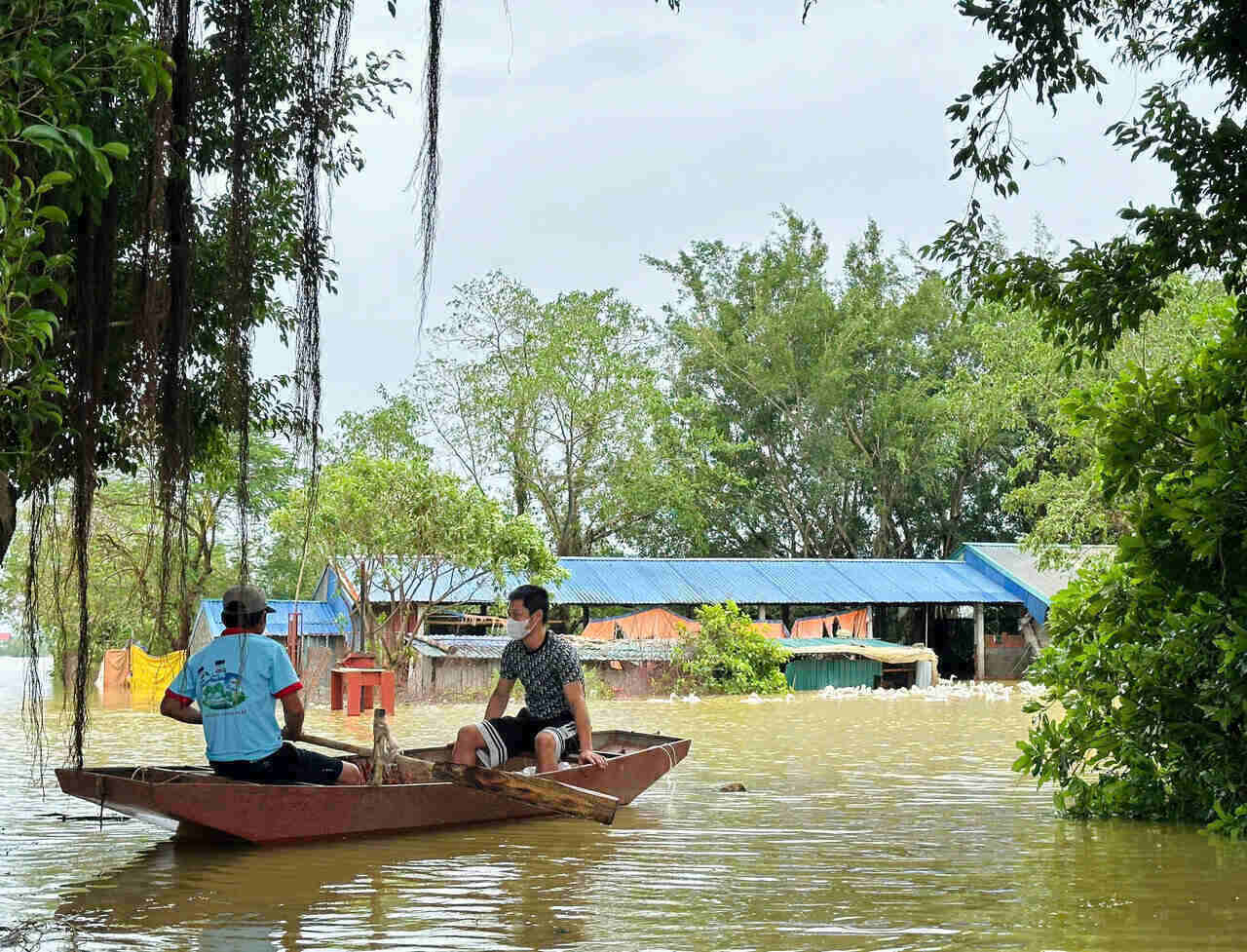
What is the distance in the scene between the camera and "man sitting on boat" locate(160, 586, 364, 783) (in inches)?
284

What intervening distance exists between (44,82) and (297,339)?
1.03m

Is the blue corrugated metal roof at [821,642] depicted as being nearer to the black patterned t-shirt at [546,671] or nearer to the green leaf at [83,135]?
the black patterned t-shirt at [546,671]

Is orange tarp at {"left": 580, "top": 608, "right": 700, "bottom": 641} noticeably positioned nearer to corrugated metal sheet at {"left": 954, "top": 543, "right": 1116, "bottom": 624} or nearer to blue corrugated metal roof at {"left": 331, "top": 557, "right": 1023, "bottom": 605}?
blue corrugated metal roof at {"left": 331, "top": 557, "right": 1023, "bottom": 605}

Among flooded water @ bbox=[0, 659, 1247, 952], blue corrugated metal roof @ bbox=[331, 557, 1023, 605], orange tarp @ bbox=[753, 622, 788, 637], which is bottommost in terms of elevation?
flooded water @ bbox=[0, 659, 1247, 952]

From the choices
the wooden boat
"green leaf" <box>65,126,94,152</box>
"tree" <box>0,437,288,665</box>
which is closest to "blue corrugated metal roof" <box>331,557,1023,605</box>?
Result: "tree" <box>0,437,288,665</box>

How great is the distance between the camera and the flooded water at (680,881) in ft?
18.1

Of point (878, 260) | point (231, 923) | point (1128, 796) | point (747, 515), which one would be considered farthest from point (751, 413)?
point (231, 923)

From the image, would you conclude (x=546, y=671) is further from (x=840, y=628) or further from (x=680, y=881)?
(x=840, y=628)

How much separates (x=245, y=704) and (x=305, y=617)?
22.3 meters

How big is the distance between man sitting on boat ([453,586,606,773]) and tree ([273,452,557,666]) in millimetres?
13591

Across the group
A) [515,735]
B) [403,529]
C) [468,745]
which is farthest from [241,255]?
[403,529]

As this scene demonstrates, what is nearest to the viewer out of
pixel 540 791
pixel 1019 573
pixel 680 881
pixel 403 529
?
pixel 680 881

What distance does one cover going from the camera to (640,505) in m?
36.8

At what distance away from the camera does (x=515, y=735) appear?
9.03m
